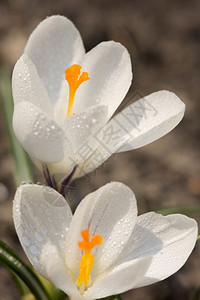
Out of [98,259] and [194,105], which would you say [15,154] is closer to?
[98,259]

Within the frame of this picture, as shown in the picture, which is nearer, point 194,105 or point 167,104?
point 167,104

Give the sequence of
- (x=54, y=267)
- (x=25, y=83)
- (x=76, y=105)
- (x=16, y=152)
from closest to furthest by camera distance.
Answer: (x=54, y=267) → (x=25, y=83) → (x=76, y=105) → (x=16, y=152)

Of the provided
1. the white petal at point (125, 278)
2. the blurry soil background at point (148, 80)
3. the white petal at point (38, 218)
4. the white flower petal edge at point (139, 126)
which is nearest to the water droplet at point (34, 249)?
the white petal at point (38, 218)

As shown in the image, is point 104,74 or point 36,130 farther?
point 104,74

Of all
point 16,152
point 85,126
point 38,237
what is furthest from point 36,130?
point 16,152

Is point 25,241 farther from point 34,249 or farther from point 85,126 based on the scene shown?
point 85,126

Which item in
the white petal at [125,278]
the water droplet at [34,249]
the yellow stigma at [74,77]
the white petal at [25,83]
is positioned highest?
the white petal at [25,83]

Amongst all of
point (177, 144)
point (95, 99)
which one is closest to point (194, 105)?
point (177, 144)

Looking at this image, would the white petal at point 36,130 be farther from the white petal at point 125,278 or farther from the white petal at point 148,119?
the white petal at point 125,278
